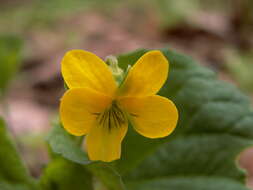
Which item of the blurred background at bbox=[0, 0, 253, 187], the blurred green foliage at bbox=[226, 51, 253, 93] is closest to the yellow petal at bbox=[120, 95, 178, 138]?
the blurred background at bbox=[0, 0, 253, 187]

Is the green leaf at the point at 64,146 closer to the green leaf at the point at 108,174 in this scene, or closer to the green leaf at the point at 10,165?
the green leaf at the point at 108,174

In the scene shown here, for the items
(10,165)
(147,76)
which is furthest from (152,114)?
(10,165)

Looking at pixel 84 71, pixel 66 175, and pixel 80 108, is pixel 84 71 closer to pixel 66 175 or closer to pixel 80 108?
pixel 80 108

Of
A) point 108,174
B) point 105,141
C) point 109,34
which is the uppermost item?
point 105,141

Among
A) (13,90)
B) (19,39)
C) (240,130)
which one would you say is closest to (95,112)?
(240,130)

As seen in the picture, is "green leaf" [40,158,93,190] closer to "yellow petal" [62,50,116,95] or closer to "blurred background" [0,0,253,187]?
"yellow petal" [62,50,116,95]
